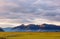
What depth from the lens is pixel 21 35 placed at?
3344 millimetres

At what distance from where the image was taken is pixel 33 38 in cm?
336

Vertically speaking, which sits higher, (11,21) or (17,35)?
(11,21)

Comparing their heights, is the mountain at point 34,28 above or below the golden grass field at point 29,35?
above

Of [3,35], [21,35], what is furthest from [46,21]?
[3,35]

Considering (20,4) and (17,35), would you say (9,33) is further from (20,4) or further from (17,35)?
(20,4)

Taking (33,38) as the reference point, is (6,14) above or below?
above

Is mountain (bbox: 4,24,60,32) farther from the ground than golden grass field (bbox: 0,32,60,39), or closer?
farther from the ground

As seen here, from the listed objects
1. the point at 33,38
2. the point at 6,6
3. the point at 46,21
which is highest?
the point at 6,6

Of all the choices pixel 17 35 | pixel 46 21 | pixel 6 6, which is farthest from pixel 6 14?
pixel 46 21

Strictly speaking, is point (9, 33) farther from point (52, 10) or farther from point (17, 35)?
point (52, 10)

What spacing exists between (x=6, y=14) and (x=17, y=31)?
0.97 feet

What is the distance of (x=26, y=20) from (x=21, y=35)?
0.24 meters

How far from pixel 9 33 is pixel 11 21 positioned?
0.18 m

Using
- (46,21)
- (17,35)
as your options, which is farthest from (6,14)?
(46,21)
